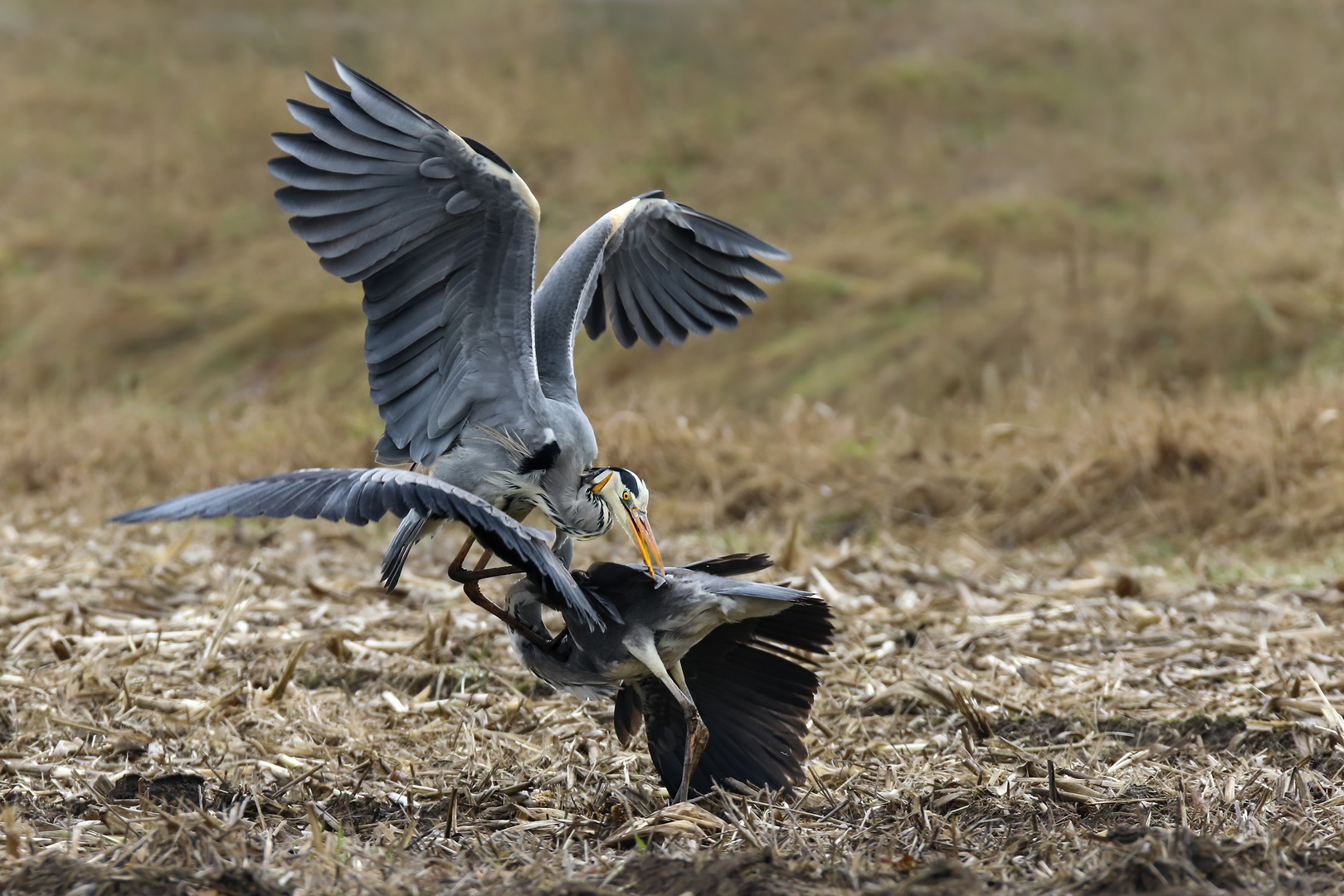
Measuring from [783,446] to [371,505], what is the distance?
545 centimetres

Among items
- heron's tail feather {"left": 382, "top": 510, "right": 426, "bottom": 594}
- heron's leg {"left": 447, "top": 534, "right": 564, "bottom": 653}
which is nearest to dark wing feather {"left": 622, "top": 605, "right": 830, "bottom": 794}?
heron's leg {"left": 447, "top": 534, "right": 564, "bottom": 653}

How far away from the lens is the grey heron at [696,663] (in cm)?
327

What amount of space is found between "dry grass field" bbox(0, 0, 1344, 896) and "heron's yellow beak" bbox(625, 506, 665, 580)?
55 cm

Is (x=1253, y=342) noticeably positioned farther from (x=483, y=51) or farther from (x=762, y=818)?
(x=483, y=51)

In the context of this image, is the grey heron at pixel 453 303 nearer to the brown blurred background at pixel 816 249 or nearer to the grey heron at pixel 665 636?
the grey heron at pixel 665 636

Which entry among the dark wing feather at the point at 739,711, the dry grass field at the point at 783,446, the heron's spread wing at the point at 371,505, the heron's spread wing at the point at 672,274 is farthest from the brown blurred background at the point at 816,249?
the heron's spread wing at the point at 371,505

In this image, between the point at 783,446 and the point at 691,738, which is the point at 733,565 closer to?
the point at 691,738

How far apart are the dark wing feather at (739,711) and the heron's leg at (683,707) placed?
64 millimetres

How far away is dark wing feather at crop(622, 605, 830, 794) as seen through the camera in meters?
3.39

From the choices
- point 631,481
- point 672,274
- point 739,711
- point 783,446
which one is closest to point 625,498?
point 631,481

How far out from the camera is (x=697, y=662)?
3.56m

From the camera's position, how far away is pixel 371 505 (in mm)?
2992

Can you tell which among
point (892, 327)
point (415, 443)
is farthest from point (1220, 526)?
point (892, 327)

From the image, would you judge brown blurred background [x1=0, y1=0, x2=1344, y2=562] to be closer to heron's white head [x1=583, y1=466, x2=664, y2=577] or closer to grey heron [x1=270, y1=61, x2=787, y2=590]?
grey heron [x1=270, y1=61, x2=787, y2=590]
